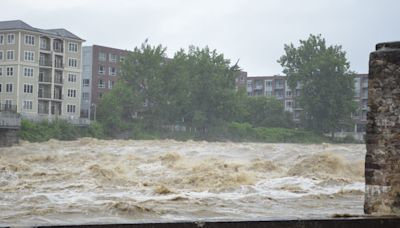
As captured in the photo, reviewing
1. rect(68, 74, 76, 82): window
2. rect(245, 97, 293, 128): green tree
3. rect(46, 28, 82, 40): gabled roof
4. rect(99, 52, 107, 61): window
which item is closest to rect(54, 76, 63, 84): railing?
rect(68, 74, 76, 82): window

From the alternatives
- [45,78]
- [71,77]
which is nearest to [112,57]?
[71,77]

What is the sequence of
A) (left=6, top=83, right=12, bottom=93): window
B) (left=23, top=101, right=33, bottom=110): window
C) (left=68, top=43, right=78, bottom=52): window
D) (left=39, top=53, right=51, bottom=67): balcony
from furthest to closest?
(left=68, top=43, right=78, bottom=52): window, (left=39, top=53, right=51, bottom=67): balcony, (left=23, top=101, right=33, bottom=110): window, (left=6, top=83, right=12, bottom=93): window

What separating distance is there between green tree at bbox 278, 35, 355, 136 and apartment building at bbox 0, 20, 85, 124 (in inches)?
1314

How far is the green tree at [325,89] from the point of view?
92.5 metres

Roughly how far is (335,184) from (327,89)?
7423 cm

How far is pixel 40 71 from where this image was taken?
77.4m

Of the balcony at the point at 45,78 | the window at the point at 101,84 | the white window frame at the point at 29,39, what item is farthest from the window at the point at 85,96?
the white window frame at the point at 29,39

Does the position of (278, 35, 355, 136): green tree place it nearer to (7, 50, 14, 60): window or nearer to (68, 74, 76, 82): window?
(68, 74, 76, 82): window

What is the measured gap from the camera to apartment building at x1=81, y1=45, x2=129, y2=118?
91.8 m

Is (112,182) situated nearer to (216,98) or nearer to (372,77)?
(372,77)

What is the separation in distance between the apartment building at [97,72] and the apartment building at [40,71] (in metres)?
9.90

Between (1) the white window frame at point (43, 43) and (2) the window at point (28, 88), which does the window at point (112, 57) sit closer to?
(1) the white window frame at point (43, 43)

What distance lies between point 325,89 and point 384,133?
87026mm

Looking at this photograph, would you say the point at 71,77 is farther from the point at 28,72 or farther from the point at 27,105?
the point at 27,105
